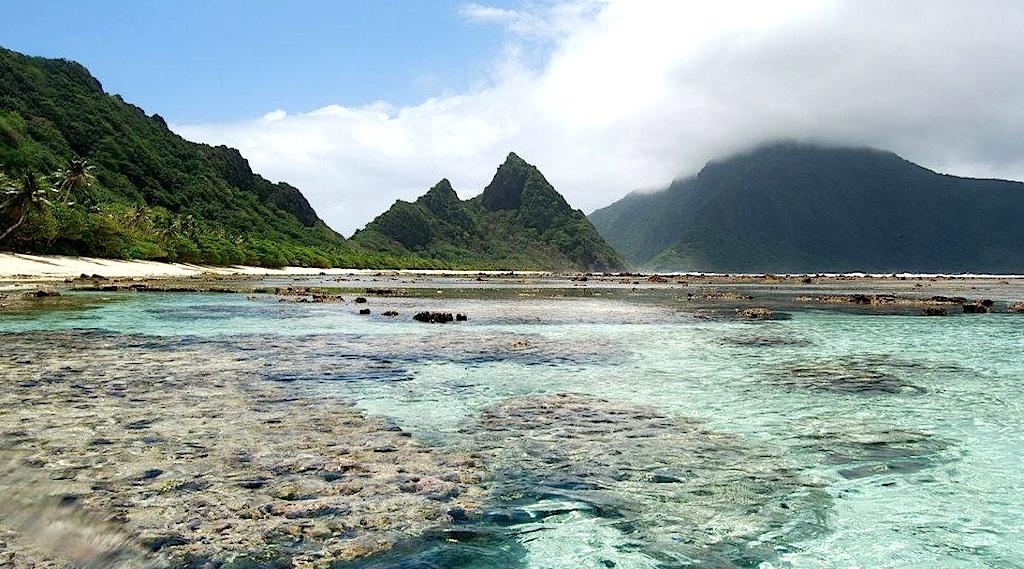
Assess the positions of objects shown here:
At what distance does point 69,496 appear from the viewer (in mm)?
8305

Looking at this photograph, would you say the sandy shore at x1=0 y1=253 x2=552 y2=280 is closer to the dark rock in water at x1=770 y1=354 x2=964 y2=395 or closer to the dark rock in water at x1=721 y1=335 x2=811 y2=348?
the dark rock in water at x1=721 y1=335 x2=811 y2=348

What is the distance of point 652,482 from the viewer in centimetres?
955

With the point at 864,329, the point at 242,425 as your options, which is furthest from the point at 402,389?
the point at 864,329

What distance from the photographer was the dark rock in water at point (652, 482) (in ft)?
25.5

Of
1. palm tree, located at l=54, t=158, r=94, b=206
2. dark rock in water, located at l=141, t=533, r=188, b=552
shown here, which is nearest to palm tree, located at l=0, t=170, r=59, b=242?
palm tree, located at l=54, t=158, r=94, b=206

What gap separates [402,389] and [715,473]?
370 inches

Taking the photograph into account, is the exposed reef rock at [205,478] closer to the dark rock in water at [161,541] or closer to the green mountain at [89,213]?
the dark rock in water at [161,541]

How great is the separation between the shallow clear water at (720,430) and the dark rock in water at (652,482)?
42 millimetres

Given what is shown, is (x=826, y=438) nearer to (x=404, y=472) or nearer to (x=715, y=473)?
(x=715, y=473)

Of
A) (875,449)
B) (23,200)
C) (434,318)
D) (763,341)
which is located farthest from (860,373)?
(23,200)

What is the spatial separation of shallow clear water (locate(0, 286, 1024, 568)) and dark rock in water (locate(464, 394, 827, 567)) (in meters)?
0.04

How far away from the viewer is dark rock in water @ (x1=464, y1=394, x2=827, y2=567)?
25.5 ft

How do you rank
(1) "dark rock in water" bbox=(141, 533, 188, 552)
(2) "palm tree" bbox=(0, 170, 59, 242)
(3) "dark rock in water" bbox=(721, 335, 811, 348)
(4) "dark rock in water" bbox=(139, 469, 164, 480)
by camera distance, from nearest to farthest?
(1) "dark rock in water" bbox=(141, 533, 188, 552) → (4) "dark rock in water" bbox=(139, 469, 164, 480) → (3) "dark rock in water" bbox=(721, 335, 811, 348) → (2) "palm tree" bbox=(0, 170, 59, 242)

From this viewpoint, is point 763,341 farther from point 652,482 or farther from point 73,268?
point 73,268
